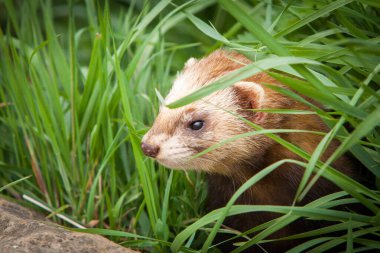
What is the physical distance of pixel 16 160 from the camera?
3627mm

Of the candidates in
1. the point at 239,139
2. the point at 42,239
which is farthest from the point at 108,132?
the point at 42,239

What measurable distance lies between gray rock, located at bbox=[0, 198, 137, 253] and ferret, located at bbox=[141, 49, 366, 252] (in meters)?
0.46

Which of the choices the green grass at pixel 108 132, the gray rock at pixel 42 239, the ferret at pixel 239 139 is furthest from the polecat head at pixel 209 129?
the gray rock at pixel 42 239

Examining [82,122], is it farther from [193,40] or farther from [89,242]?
[193,40]

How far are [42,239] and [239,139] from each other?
3.12 ft

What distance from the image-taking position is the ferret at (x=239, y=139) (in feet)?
9.11

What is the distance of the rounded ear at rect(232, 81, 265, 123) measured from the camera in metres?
2.76

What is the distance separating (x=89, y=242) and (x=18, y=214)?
0.52 m

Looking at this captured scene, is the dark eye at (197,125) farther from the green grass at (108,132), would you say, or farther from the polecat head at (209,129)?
the green grass at (108,132)

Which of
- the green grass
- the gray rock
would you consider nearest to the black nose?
the green grass

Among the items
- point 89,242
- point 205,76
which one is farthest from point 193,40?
point 89,242

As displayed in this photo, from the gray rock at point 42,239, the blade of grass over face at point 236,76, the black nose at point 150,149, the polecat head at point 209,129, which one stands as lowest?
the gray rock at point 42,239

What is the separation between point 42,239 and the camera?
244cm

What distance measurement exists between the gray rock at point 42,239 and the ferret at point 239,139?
46cm
